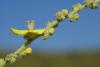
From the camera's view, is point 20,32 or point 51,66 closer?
point 20,32

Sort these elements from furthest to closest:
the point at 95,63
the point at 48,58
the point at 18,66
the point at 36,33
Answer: the point at 48,58
the point at 95,63
the point at 18,66
the point at 36,33

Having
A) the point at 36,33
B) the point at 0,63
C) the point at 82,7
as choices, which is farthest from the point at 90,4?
the point at 0,63

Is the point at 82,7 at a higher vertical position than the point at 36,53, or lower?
lower

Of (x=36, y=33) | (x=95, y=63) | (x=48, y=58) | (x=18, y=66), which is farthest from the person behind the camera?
(x=48, y=58)

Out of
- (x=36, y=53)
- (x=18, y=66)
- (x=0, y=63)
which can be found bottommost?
(x=0, y=63)

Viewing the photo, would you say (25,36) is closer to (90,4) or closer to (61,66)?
(90,4)

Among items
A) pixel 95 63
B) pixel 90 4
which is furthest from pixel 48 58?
pixel 90 4

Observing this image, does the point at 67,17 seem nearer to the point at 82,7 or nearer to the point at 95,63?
the point at 82,7
